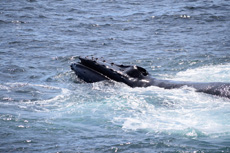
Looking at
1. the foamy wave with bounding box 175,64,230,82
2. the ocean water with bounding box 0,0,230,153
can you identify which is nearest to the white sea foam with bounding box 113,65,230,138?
the ocean water with bounding box 0,0,230,153

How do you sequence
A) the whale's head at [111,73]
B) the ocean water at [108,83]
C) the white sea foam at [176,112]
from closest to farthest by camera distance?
the ocean water at [108,83], the white sea foam at [176,112], the whale's head at [111,73]

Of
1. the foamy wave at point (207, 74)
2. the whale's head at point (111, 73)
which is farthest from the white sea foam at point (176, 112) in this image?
the foamy wave at point (207, 74)

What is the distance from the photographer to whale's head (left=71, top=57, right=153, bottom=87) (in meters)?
13.7

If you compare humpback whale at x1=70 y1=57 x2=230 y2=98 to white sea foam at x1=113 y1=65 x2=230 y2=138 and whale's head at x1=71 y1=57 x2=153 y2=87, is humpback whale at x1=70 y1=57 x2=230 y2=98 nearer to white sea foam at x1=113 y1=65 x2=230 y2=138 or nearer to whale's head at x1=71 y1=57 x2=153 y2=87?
whale's head at x1=71 y1=57 x2=153 y2=87

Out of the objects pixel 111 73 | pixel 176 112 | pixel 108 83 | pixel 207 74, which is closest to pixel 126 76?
pixel 111 73

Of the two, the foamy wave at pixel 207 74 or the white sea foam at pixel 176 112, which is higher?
the foamy wave at pixel 207 74

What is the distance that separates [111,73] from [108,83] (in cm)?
32

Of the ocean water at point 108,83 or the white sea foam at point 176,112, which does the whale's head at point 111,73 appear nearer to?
the ocean water at point 108,83

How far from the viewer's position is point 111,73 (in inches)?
550

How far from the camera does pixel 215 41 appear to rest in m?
22.0

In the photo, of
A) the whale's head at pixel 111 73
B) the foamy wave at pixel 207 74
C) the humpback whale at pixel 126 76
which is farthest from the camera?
the foamy wave at pixel 207 74

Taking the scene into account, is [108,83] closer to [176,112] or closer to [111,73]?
[111,73]

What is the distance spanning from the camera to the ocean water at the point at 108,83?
991cm

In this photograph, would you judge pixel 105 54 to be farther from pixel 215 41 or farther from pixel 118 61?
pixel 215 41
